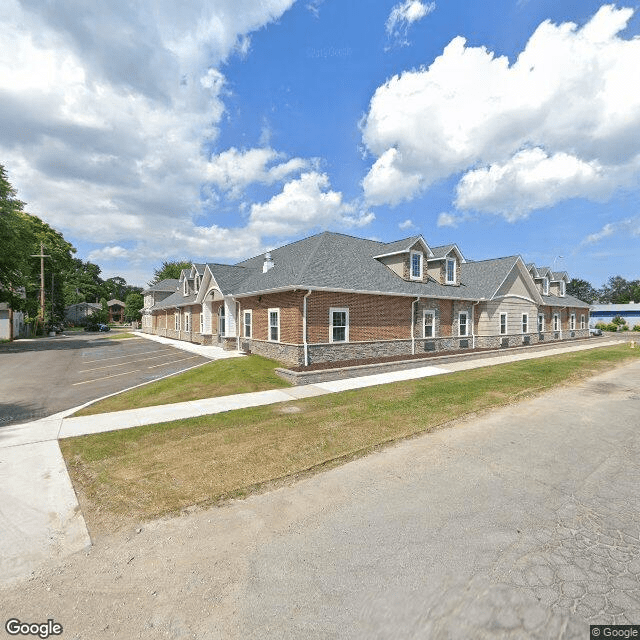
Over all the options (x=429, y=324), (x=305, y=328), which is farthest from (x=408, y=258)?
(x=305, y=328)

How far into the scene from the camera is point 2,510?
4.88 metres

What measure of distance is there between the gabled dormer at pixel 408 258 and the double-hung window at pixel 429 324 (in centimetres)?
237

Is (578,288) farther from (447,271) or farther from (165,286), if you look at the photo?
(165,286)

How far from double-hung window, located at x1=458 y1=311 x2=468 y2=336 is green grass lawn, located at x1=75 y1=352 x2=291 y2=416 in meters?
14.4

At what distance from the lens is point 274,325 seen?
18328mm

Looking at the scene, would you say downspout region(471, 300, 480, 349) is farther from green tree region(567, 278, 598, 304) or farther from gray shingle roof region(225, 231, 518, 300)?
green tree region(567, 278, 598, 304)

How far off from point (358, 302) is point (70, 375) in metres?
14.5

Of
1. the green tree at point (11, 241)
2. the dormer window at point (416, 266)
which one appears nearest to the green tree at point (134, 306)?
the green tree at point (11, 241)

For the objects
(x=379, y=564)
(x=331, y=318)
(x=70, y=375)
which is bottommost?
(x=379, y=564)

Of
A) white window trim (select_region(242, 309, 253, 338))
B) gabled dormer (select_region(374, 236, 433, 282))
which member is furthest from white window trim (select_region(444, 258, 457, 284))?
white window trim (select_region(242, 309, 253, 338))

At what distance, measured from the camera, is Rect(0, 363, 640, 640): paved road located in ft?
10.3

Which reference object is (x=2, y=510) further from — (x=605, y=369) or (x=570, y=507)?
(x=605, y=369)

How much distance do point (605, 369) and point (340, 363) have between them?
14086 millimetres

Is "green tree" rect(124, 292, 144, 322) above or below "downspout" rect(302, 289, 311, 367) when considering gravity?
above
